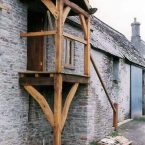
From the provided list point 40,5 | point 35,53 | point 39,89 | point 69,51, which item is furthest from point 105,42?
point 39,89

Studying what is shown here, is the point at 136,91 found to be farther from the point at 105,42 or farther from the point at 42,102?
the point at 42,102

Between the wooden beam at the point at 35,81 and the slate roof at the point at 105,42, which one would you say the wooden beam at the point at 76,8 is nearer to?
the slate roof at the point at 105,42

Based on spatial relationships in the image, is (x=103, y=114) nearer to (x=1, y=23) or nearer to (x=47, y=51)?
(x=47, y=51)

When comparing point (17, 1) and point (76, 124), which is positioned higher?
point (17, 1)

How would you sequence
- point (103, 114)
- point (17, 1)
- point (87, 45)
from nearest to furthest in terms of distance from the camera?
point (17, 1), point (87, 45), point (103, 114)

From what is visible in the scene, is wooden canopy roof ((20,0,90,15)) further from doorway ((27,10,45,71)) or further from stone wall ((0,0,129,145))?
doorway ((27,10,45,71))

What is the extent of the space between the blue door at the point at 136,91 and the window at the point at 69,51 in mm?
8762

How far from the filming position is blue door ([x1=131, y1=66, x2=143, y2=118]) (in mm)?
20234

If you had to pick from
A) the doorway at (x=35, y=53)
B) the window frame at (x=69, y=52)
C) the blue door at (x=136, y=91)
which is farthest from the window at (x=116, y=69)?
the doorway at (x=35, y=53)

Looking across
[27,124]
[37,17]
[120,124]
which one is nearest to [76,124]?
[27,124]

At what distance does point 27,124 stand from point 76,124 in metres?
2.00

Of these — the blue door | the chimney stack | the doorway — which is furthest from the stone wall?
the chimney stack

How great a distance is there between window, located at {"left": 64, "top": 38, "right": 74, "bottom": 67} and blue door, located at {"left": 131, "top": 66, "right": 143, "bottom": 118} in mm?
8762

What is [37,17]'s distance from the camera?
11.0 m
